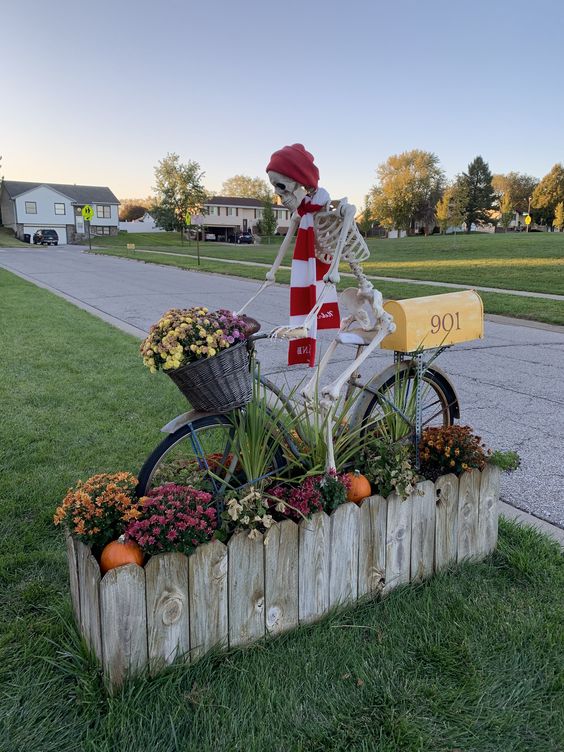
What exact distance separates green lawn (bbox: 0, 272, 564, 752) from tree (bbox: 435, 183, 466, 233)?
46060 mm

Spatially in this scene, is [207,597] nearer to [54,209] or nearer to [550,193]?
[54,209]

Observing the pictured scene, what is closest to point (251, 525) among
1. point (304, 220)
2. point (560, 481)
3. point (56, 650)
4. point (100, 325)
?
point (56, 650)

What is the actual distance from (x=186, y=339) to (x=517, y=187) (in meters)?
95.1

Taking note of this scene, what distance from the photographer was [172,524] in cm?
221

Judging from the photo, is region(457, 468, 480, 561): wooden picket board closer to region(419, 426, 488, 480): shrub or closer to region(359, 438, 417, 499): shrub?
region(419, 426, 488, 480): shrub

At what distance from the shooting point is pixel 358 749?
188cm

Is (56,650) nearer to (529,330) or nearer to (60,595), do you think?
(60,595)

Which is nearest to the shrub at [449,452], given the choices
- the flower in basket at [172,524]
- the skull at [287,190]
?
the flower in basket at [172,524]

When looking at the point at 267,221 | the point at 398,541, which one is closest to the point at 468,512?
the point at 398,541

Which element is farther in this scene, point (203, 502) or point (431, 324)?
point (431, 324)

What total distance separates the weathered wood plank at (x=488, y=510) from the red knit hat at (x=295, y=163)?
1636 mm

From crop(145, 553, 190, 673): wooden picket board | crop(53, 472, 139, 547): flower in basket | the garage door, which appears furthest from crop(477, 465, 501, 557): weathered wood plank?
the garage door

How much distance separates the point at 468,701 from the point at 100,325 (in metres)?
8.97

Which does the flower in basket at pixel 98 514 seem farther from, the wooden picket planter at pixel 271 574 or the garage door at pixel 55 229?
the garage door at pixel 55 229
